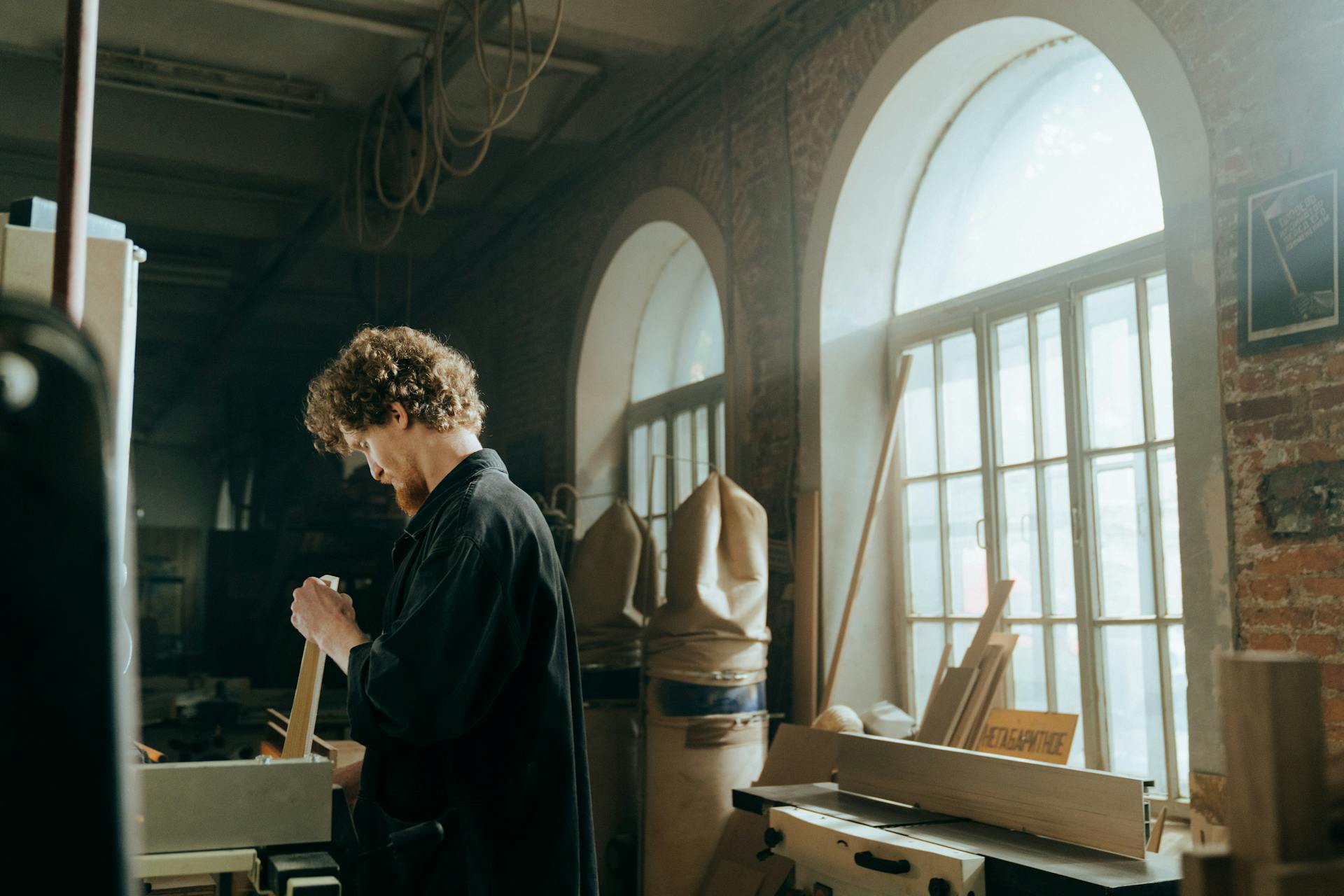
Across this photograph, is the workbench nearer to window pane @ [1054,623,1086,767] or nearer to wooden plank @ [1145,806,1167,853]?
wooden plank @ [1145,806,1167,853]

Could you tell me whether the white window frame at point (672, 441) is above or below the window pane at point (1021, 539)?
above

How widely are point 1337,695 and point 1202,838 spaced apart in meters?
0.48

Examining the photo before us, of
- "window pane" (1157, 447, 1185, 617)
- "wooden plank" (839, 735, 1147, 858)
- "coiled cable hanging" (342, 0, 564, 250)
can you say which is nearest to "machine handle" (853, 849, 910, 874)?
"wooden plank" (839, 735, 1147, 858)

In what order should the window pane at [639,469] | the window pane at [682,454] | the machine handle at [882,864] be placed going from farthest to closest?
the window pane at [639,469]
the window pane at [682,454]
the machine handle at [882,864]

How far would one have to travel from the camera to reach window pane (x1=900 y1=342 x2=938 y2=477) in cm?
437

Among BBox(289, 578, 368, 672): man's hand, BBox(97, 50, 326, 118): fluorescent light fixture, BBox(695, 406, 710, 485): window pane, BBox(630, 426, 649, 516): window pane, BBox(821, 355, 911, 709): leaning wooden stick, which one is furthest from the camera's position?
BBox(630, 426, 649, 516): window pane

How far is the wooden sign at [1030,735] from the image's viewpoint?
3057 mm

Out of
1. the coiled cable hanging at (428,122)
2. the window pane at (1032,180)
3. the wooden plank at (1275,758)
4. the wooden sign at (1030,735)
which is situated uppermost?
the coiled cable hanging at (428,122)

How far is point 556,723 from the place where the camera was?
197cm

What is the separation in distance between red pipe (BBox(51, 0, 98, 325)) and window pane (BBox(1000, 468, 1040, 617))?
11.2ft

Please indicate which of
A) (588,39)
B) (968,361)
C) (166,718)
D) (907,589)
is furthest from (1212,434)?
(166,718)

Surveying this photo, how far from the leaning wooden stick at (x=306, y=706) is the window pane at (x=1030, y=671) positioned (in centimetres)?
237

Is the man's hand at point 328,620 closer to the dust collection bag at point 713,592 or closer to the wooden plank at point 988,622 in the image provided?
the wooden plank at point 988,622

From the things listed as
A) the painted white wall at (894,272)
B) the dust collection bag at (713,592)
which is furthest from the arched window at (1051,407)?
the dust collection bag at (713,592)
